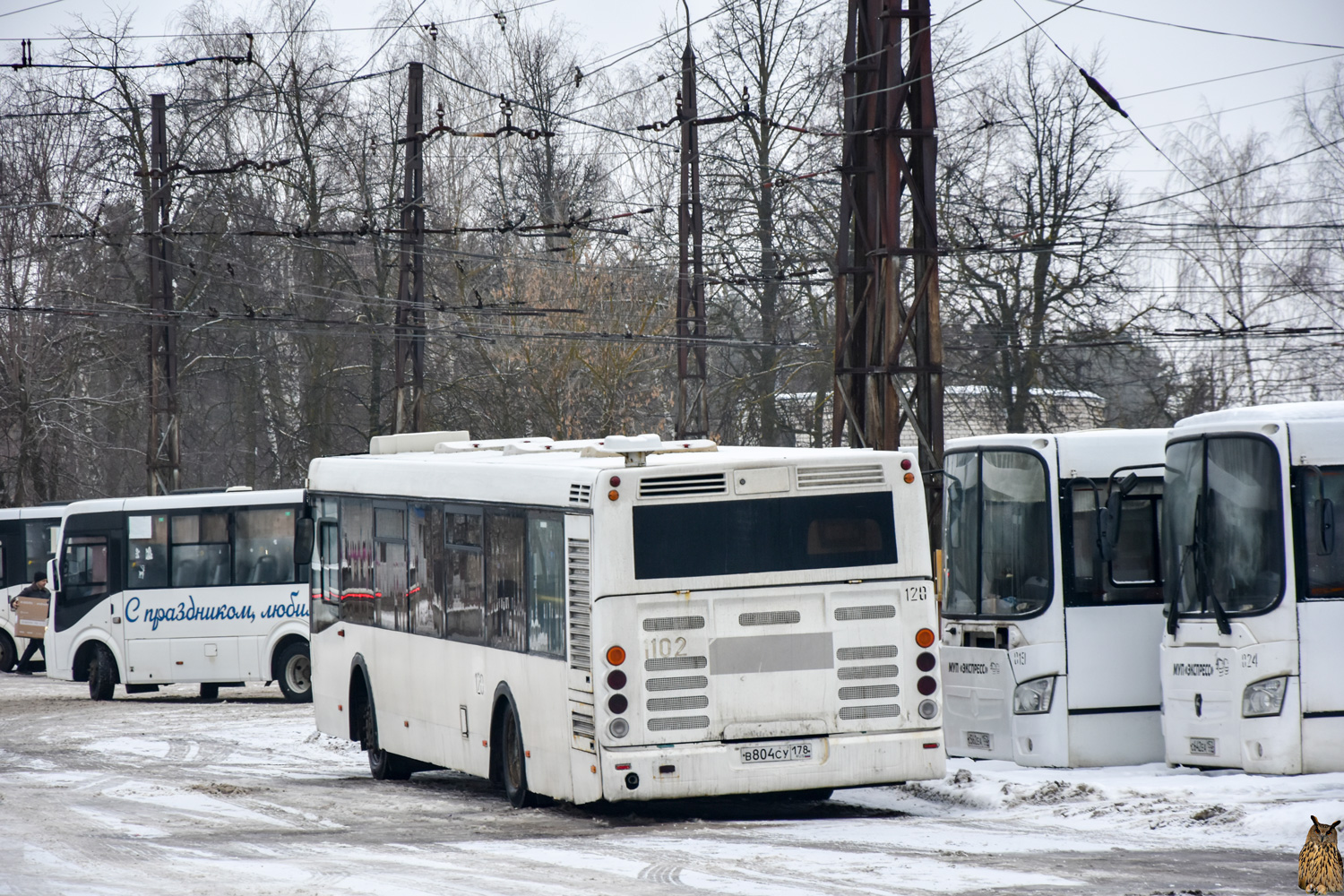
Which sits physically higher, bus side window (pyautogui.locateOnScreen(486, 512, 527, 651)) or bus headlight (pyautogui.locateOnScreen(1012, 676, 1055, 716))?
Answer: bus side window (pyautogui.locateOnScreen(486, 512, 527, 651))

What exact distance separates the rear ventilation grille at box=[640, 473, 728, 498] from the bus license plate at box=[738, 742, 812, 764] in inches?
64.5

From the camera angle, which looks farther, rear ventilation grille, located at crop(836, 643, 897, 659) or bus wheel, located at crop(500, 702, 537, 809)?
bus wheel, located at crop(500, 702, 537, 809)

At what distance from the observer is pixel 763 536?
447 inches

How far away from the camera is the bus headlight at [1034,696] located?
1272 centimetres

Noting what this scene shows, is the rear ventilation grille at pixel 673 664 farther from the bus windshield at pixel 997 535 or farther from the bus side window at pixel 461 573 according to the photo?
the bus windshield at pixel 997 535

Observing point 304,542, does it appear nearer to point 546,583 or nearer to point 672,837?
point 546,583

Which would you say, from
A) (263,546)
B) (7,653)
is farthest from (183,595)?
(7,653)

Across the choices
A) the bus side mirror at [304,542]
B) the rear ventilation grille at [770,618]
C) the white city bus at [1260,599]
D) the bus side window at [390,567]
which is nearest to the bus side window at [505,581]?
the rear ventilation grille at [770,618]

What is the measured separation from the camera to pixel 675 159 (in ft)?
151

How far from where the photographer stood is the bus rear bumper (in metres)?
10.9

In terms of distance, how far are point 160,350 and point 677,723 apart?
2457cm

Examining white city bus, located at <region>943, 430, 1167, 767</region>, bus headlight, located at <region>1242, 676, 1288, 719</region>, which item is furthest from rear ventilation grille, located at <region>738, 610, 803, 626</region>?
bus headlight, located at <region>1242, 676, 1288, 719</region>

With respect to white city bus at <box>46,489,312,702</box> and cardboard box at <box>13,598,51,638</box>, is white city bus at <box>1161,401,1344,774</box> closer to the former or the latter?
white city bus at <box>46,489,312,702</box>

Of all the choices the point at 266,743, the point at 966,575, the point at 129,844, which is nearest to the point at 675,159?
the point at 266,743
